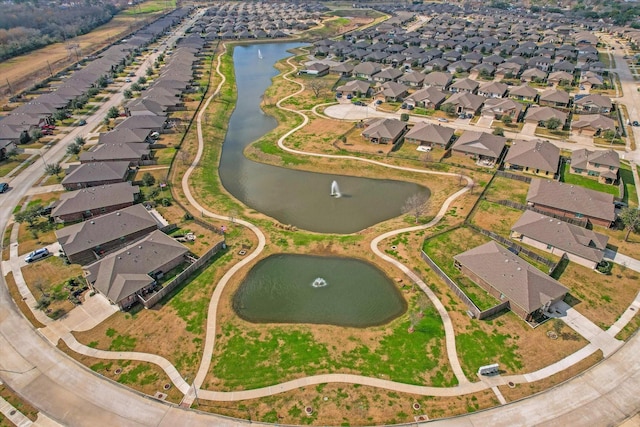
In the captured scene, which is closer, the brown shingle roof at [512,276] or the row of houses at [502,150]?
the brown shingle roof at [512,276]

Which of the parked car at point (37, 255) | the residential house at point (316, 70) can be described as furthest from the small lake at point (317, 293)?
the residential house at point (316, 70)

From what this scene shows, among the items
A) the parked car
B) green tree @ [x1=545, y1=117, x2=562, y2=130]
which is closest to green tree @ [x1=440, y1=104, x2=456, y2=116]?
green tree @ [x1=545, y1=117, x2=562, y2=130]

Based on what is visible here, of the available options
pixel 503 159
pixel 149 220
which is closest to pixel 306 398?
pixel 149 220

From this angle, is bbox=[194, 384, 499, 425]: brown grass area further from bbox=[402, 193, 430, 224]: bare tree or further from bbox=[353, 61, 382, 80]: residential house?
bbox=[353, 61, 382, 80]: residential house

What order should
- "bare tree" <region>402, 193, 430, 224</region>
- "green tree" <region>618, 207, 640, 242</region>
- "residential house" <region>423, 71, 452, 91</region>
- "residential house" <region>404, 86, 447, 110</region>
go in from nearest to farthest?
1. "green tree" <region>618, 207, 640, 242</region>
2. "bare tree" <region>402, 193, 430, 224</region>
3. "residential house" <region>404, 86, 447, 110</region>
4. "residential house" <region>423, 71, 452, 91</region>

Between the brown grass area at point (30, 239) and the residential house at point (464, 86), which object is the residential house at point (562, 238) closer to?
the brown grass area at point (30, 239)
